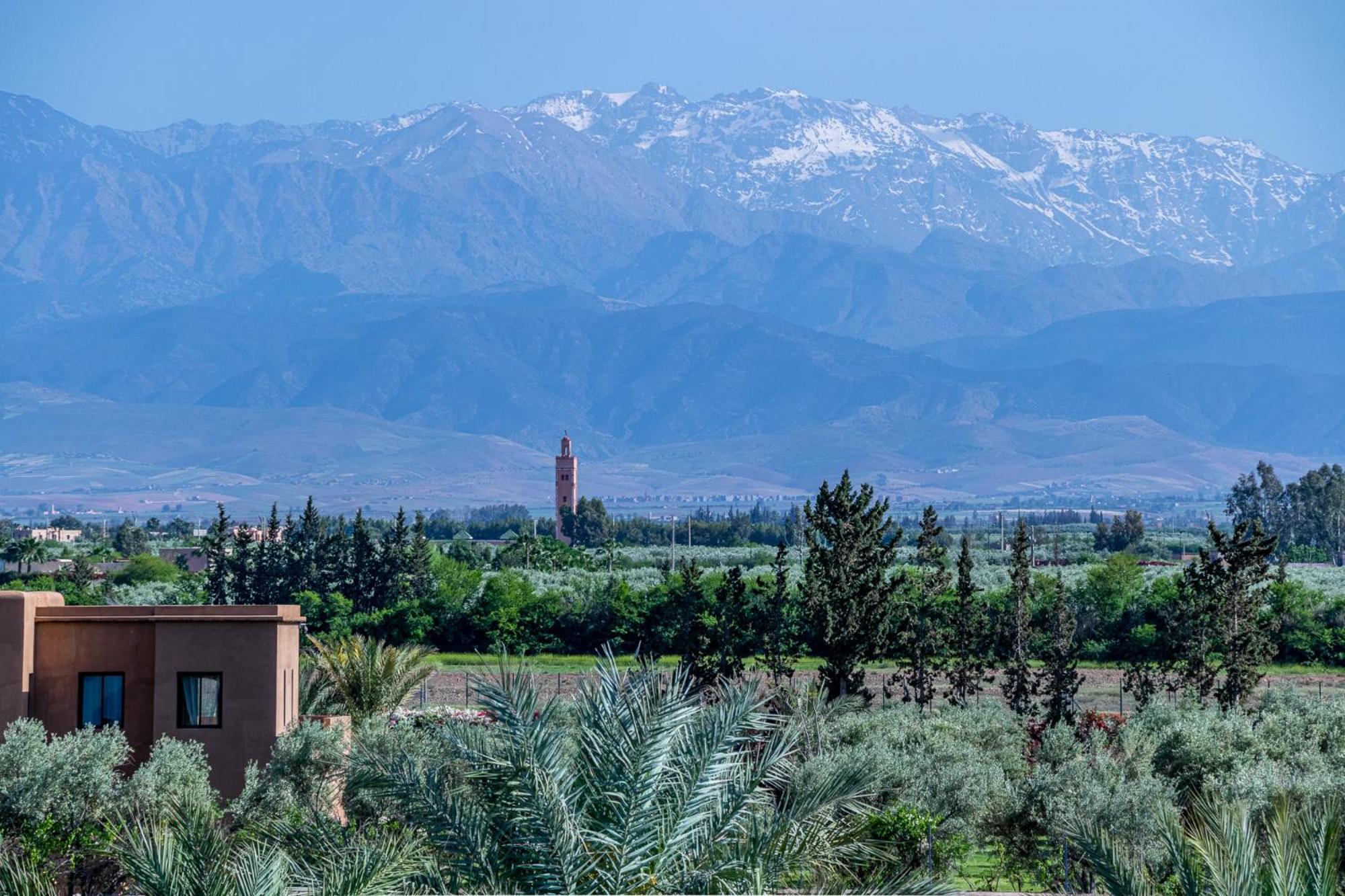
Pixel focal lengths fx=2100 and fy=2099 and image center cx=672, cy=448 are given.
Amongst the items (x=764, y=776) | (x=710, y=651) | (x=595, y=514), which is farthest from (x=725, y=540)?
(x=764, y=776)

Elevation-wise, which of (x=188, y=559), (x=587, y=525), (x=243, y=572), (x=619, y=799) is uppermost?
(x=587, y=525)

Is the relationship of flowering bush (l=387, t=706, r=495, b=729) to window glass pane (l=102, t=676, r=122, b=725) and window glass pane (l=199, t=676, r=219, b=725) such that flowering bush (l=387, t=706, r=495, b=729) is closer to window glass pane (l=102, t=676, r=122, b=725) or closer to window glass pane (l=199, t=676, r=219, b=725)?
window glass pane (l=199, t=676, r=219, b=725)

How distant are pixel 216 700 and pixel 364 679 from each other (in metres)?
8.81

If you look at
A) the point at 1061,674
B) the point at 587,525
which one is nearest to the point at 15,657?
the point at 1061,674

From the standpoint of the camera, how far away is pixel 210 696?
2956cm

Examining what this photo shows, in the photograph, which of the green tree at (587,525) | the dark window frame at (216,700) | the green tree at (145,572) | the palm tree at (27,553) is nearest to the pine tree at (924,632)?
the dark window frame at (216,700)

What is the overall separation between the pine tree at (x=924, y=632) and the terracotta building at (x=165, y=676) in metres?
16.9

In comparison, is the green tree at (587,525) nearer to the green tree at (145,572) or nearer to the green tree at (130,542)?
the green tree at (130,542)

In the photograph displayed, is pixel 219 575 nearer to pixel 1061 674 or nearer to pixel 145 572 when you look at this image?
pixel 145 572

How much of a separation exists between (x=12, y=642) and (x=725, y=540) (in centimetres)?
13994

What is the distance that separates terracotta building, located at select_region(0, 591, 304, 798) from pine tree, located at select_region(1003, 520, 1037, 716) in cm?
1770

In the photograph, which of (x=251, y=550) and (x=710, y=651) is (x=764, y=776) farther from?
(x=251, y=550)

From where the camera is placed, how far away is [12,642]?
2891 centimetres

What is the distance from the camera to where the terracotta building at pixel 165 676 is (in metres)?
29.3
